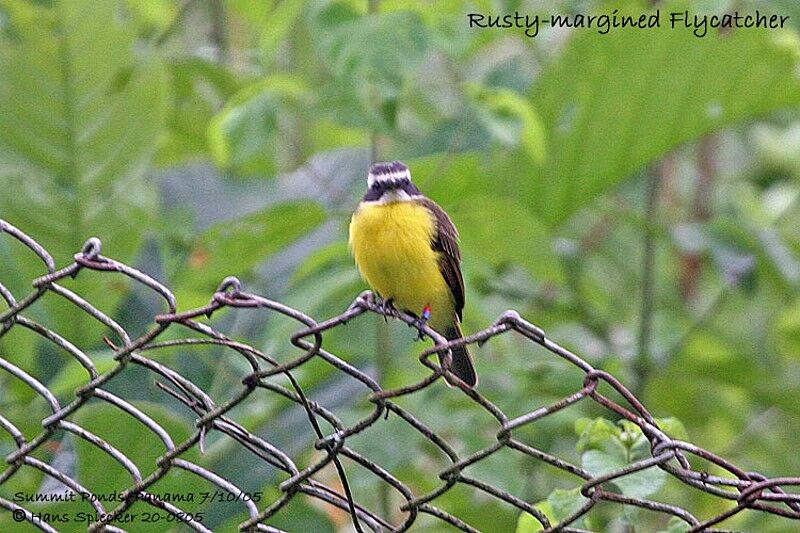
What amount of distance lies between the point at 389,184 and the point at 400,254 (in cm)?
24

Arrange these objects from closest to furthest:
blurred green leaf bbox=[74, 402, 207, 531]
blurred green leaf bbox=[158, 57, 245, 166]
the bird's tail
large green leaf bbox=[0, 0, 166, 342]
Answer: blurred green leaf bbox=[74, 402, 207, 531], the bird's tail, large green leaf bbox=[0, 0, 166, 342], blurred green leaf bbox=[158, 57, 245, 166]

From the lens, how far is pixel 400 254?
3.54 m

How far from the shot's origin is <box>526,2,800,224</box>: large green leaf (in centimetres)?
430

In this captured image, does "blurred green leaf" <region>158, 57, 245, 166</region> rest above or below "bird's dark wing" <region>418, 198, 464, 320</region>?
above

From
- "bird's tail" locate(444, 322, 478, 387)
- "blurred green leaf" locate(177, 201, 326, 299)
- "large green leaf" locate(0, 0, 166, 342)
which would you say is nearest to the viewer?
"bird's tail" locate(444, 322, 478, 387)

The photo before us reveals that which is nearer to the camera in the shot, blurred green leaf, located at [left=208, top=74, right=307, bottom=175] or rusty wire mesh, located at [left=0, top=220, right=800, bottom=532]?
rusty wire mesh, located at [left=0, top=220, right=800, bottom=532]

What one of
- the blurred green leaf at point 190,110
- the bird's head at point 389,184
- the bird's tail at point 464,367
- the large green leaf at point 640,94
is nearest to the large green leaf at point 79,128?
the blurred green leaf at point 190,110

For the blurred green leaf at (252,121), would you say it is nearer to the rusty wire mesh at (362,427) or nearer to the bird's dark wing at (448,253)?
the bird's dark wing at (448,253)

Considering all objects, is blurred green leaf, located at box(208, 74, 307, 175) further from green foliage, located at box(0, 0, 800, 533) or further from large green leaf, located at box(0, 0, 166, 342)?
large green leaf, located at box(0, 0, 166, 342)

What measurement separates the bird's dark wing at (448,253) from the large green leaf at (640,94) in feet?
3.13

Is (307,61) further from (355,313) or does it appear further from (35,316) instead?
(355,313)

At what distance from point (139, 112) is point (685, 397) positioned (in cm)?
251

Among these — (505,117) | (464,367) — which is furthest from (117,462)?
(505,117)

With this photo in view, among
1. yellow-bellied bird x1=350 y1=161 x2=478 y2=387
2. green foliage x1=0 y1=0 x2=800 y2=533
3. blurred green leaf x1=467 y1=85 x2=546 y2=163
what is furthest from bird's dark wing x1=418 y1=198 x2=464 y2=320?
blurred green leaf x1=467 y1=85 x2=546 y2=163
